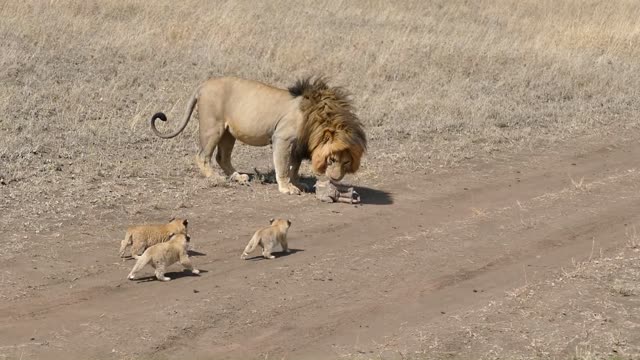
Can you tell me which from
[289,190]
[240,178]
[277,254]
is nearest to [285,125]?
[289,190]

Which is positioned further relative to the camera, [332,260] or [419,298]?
[332,260]

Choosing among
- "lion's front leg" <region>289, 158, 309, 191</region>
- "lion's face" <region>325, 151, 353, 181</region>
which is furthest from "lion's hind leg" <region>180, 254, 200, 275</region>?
"lion's front leg" <region>289, 158, 309, 191</region>

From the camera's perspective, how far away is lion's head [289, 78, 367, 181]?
1101 cm

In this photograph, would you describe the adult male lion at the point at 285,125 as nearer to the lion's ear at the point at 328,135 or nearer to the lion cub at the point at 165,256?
the lion's ear at the point at 328,135

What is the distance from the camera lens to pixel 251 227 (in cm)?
991

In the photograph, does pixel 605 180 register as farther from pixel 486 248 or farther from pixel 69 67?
pixel 69 67

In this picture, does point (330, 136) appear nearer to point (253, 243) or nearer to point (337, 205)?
point (337, 205)

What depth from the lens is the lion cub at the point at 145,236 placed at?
28.4 feet

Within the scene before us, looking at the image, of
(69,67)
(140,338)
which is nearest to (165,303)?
(140,338)

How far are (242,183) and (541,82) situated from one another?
8.13 meters

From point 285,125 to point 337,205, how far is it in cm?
102

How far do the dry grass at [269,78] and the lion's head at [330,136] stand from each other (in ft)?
3.56

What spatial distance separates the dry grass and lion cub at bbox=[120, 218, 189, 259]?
1484 millimetres

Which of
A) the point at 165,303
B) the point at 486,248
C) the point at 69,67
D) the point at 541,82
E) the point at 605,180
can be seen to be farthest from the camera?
the point at 541,82
